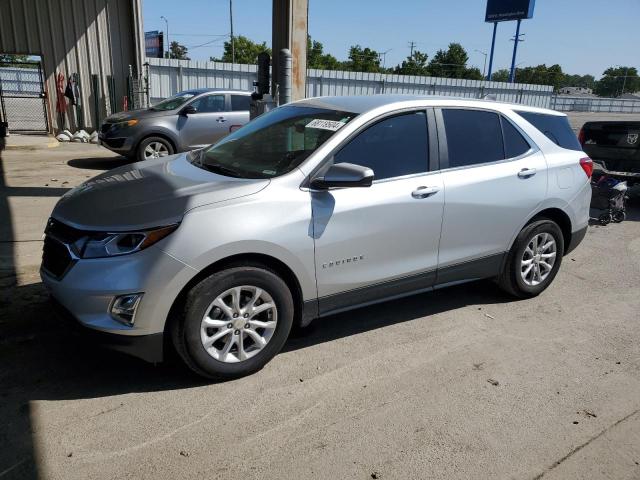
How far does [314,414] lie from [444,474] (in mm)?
792

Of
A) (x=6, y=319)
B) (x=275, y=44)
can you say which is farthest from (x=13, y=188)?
(x=6, y=319)

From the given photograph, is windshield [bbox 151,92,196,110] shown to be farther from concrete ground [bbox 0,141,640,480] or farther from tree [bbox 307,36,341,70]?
tree [bbox 307,36,341,70]

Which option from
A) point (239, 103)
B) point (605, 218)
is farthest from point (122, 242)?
point (239, 103)

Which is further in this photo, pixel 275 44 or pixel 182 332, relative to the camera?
pixel 275 44

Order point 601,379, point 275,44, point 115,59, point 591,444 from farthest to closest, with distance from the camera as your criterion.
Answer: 1. point 115,59
2. point 275,44
3. point 601,379
4. point 591,444

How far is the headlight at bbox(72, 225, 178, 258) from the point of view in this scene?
2.93 meters

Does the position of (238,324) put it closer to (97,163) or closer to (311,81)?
(97,163)

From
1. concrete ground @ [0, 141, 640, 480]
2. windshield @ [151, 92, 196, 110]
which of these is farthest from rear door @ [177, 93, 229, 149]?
concrete ground @ [0, 141, 640, 480]

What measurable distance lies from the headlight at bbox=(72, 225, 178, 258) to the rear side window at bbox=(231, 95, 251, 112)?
8.59m

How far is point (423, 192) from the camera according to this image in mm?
3807

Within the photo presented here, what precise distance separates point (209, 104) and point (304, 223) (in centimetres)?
846

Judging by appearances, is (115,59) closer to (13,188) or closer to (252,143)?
(13,188)

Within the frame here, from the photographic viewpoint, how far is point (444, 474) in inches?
102

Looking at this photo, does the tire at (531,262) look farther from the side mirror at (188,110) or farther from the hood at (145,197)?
the side mirror at (188,110)
